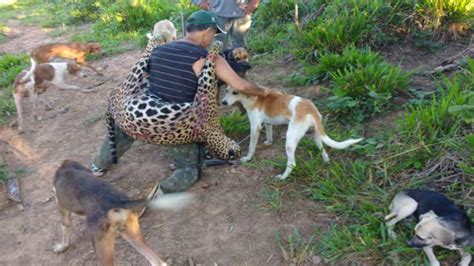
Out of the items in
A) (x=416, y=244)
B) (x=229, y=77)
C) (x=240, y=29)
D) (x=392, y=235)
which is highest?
(x=229, y=77)

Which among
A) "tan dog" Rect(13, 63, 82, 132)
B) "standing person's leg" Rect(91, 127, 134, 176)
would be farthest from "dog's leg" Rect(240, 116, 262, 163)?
"tan dog" Rect(13, 63, 82, 132)

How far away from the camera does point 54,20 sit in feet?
39.3

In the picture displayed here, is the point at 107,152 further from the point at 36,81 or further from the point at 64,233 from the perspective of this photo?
the point at 36,81

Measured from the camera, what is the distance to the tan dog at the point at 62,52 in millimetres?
7406

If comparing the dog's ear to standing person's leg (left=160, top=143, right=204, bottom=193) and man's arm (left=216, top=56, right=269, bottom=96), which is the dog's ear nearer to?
man's arm (left=216, top=56, right=269, bottom=96)

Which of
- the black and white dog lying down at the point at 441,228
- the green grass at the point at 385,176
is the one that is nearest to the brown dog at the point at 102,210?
the green grass at the point at 385,176

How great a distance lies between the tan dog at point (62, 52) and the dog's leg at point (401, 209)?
19.1 feet

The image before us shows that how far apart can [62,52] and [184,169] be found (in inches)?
192

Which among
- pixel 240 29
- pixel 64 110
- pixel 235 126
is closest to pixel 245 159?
pixel 235 126

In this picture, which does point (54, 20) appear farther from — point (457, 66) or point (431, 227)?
point (431, 227)

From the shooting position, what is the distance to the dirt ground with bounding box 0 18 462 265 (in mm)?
3318

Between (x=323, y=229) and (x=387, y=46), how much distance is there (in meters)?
3.61

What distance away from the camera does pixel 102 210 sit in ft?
9.36

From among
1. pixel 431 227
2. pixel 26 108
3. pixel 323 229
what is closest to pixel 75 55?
pixel 26 108
